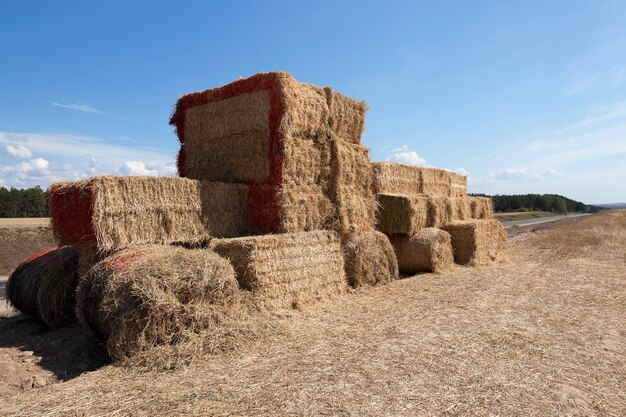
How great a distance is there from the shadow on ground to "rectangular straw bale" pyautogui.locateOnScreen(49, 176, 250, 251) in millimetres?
1477

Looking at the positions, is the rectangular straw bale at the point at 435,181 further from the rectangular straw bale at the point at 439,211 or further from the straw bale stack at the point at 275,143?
the straw bale stack at the point at 275,143

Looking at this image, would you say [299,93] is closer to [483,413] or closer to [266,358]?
[266,358]

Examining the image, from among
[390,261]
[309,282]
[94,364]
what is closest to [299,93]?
[309,282]

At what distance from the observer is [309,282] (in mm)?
8844

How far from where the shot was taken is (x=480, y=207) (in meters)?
18.4

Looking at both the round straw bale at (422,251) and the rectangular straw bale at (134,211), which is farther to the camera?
the round straw bale at (422,251)

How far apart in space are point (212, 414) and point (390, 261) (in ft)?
25.8

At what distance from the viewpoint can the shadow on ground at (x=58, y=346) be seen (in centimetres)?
598

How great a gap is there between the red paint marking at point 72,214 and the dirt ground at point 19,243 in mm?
13160

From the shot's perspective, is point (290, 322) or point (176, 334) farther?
point (290, 322)

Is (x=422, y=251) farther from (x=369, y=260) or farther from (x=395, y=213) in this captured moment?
(x=369, y=260)

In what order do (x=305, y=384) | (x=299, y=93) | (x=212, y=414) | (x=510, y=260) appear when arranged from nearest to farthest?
(x=212, y=414) → (x=305, y=384) → (x=299, y=93) → (x=510, y=260)

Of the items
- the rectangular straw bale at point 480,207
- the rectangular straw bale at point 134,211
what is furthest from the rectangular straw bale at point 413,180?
the rectangular straw bale at point 134,211

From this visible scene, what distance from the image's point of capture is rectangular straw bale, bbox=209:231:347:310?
767 cm
